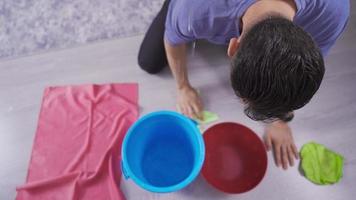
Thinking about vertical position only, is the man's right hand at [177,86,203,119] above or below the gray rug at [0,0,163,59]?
below

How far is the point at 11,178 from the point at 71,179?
0.53 ft

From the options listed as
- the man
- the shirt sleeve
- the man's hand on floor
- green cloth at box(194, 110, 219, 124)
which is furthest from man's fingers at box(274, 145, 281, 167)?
the shirt sleeve

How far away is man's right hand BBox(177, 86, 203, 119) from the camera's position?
3.08 ft

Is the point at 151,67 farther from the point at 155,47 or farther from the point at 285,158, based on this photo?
the point at 285,158

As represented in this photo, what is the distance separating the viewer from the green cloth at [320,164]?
2.90ft

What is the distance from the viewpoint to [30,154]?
2.92 feet

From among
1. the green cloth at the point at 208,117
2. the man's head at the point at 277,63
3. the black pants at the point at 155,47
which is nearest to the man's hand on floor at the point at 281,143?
the green cloth at the point at 208,117

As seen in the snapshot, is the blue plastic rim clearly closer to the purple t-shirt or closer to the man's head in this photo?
the purple t-shirt

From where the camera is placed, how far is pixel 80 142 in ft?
2.99

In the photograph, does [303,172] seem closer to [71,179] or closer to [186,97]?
[186,97]

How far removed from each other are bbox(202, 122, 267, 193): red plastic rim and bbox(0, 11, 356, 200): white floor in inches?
1.3

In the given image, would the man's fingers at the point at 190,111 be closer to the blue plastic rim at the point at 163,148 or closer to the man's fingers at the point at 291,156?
the blue plastic rim at the point at 163,148

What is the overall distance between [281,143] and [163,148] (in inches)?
13.1

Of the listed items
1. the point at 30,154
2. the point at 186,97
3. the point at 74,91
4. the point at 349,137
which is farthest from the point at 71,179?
the point at 349,137
